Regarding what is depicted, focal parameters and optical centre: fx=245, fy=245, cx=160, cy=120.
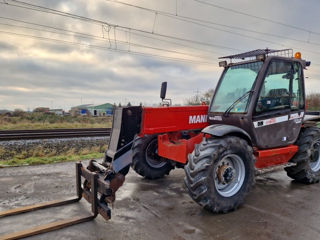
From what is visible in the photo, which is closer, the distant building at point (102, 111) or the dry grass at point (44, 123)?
the dry grass at point (44, 123)

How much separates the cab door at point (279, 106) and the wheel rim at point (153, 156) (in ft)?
7.01

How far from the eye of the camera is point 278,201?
4.38 m

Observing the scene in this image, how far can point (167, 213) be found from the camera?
383cm

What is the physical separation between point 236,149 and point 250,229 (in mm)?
1164

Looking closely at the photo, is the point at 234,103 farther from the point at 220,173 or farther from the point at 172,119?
the point at 220,173

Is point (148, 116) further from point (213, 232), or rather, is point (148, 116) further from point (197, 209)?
point (213, 232)

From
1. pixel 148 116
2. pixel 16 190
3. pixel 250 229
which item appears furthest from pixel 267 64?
pixel 16 190

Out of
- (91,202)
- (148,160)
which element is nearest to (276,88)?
(148,160)

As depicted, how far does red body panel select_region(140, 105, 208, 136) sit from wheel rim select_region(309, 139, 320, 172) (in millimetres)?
2748

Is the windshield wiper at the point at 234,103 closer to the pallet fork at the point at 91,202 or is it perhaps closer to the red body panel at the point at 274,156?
the red body panel at the point at 274,156

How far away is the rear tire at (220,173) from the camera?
3.57 m

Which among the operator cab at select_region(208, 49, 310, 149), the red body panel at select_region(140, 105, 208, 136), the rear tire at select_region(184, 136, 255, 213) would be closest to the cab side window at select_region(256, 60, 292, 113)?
the operator cab at select_region(208, 49, 310, 149)

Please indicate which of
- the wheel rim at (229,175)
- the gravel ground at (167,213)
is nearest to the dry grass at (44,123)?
the gravel ground at (167,213)

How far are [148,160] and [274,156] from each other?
2.60m
